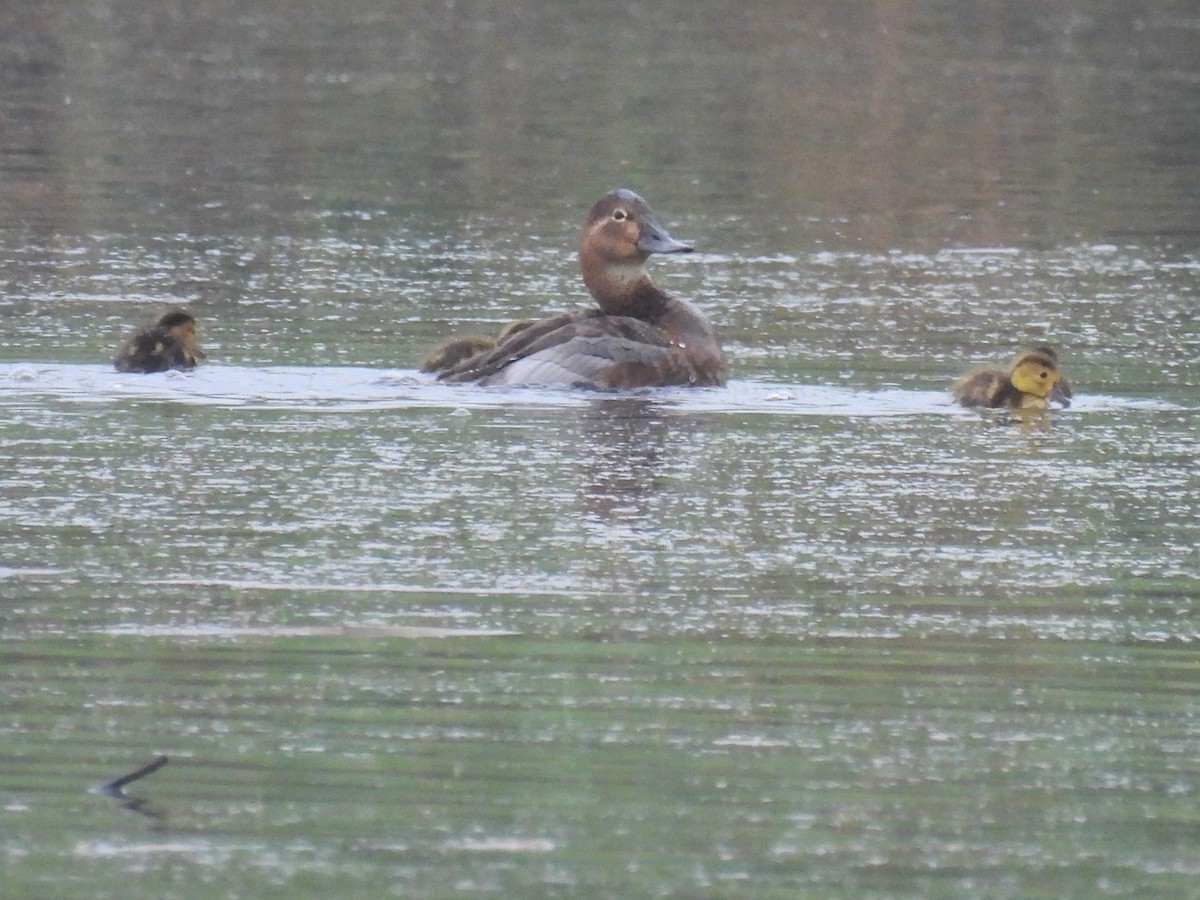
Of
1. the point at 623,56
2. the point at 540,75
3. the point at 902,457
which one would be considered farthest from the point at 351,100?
the point at 902,457

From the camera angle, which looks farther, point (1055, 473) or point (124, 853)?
point (1055, 473)

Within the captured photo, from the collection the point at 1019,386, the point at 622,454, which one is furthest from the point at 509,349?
the point at 1019,386

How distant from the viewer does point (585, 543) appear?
7.87 m

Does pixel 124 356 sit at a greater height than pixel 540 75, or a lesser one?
lesser

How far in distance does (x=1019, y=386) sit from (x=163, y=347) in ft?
11.2

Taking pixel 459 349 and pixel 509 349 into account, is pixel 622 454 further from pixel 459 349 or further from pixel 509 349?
pixel 459 349

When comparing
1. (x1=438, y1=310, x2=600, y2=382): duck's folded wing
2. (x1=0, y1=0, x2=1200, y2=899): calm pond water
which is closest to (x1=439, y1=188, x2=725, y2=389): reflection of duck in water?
(x1=438, y1=310, x2=600, y2=382): duck's folded wing

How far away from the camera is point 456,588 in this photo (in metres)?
7.16

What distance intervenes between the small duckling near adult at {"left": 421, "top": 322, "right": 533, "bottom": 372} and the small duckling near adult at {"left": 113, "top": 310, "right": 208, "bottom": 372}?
964 mm

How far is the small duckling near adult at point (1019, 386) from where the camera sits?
10.8m

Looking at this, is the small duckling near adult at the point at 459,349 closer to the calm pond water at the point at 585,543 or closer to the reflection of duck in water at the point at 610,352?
the reflection of duck in water at the point at 610,352

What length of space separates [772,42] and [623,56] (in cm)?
354

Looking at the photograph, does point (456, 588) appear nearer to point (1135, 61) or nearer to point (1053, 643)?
point (1053, 643)

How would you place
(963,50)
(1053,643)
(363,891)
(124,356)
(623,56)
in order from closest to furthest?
(363,891), (1053,643), (124,356), (623,56), (963,50)
